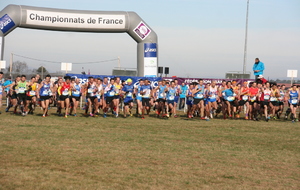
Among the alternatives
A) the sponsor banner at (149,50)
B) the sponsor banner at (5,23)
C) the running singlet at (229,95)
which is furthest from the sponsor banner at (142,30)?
the running singlet at (229,95)

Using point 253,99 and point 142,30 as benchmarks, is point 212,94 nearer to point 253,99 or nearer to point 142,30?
point 253,99

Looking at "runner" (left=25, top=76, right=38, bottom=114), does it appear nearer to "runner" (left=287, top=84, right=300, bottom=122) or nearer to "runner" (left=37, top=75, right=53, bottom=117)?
"runner" (left=37, top=75, right=53, bottom=117)

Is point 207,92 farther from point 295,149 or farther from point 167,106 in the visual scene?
point 295,149

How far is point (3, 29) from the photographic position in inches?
1083

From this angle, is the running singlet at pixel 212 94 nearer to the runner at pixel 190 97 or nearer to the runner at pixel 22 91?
the runner at pixel 190 97

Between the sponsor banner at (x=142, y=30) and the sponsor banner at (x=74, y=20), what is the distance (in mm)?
1025

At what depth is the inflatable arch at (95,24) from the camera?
1109 inches

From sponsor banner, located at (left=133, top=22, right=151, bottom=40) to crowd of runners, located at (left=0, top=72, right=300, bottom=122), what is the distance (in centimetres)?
800

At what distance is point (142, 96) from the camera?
21422mm

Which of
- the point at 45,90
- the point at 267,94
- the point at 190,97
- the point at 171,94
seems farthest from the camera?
the point at 267,94

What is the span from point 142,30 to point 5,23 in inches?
353

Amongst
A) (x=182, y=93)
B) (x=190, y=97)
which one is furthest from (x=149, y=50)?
(x=190, y=97)

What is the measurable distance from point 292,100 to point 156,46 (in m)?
11.1

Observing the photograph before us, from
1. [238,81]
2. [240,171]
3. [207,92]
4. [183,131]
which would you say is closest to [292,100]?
[207,92]
